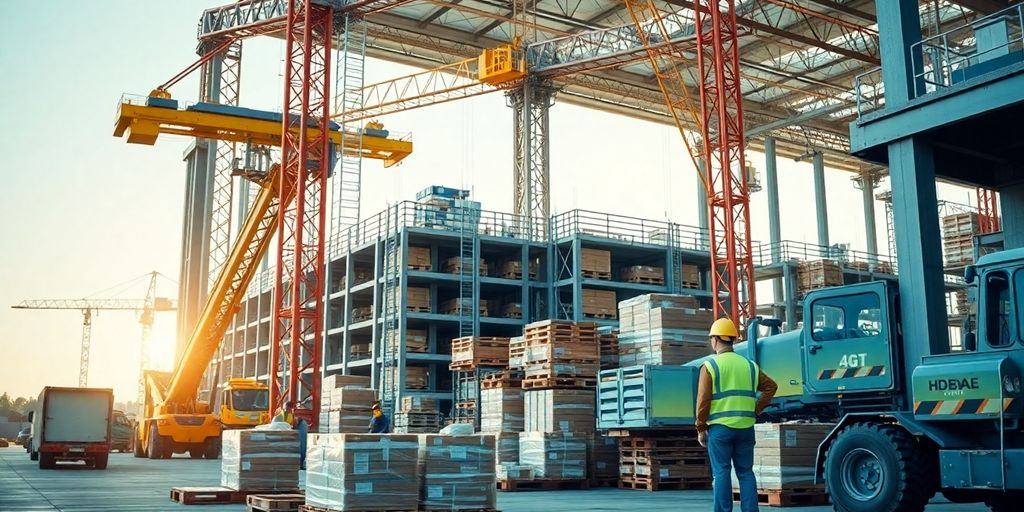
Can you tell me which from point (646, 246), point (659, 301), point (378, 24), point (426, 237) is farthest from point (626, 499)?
point (378, 24)

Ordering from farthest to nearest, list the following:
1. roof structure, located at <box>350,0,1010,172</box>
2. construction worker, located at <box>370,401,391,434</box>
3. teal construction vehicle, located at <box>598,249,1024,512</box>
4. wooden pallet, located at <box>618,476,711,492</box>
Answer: roof structure, located at <box>350,0,1010,172</box>
wooden pallet, located at <box>618,476,711,492</box>
construction worker, located at <box>370,401,391,434</box>
teal construction vehicle, located at <box>598,249,1024,512</box>

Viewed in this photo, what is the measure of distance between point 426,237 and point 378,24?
10559mm

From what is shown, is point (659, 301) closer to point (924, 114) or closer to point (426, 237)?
point (924, 114)

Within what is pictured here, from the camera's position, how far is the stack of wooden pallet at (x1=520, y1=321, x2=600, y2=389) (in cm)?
1839

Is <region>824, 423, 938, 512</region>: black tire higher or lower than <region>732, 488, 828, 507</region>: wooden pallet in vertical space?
higher

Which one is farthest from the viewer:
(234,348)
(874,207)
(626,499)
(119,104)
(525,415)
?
(874,207)

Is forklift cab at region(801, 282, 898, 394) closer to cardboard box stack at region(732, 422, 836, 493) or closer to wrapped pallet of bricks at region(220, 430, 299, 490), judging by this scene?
cardboard box stack at region(732, 422, 836, 493)

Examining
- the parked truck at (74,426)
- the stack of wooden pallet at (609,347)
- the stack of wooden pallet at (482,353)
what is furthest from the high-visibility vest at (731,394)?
the parked truck at (74,426)

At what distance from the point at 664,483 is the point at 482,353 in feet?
34.2

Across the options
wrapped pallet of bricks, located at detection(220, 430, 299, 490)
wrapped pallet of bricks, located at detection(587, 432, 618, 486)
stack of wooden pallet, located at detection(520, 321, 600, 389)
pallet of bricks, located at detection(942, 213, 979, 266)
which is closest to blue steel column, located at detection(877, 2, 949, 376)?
wrapped pallet of bricks, located at detection(587, 432, 618, 486)

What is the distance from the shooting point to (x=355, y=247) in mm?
35656

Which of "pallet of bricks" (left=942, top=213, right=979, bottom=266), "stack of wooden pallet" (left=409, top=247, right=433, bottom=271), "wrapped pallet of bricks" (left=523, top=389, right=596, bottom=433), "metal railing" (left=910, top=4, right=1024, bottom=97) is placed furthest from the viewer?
"pallet of bricks" (left=942, top=213, right=979, bottom=266)

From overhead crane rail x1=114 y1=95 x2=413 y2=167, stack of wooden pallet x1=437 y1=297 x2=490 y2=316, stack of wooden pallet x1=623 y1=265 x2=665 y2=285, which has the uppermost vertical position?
overhead crane rail x1=114 y1=95 x2=413 y2=167

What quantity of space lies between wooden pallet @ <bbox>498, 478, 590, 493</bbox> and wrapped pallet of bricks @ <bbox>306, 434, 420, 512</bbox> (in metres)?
6.08
